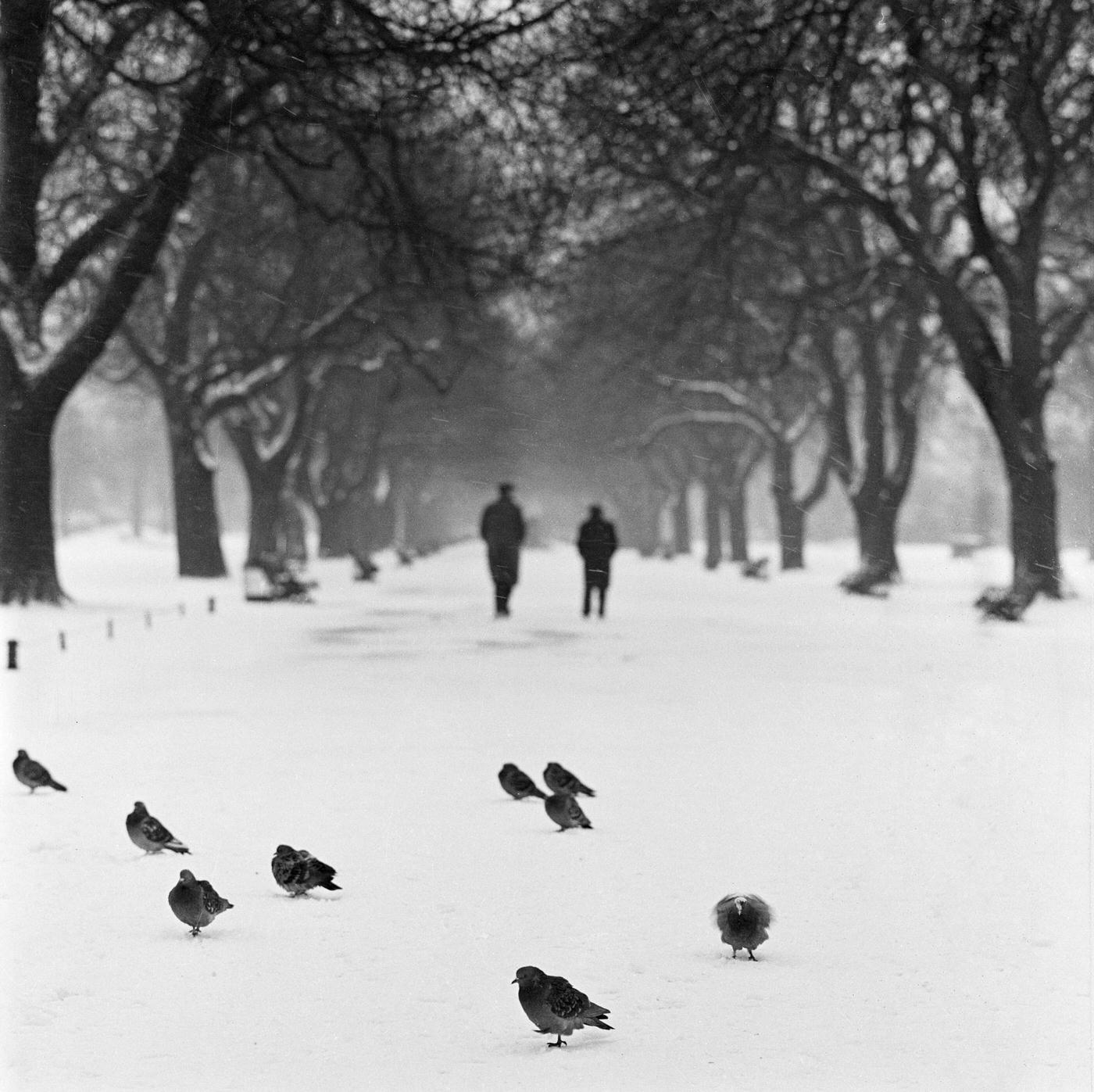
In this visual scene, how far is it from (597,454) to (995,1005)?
69880 mm

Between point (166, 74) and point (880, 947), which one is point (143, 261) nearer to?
point (166, 74)

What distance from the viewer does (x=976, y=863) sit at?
7895 mm

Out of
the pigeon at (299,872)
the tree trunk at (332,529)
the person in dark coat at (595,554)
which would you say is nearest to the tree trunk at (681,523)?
the tree trunk at (332,529)

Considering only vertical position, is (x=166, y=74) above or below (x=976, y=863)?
above

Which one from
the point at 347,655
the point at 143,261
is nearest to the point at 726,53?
the point at 347,655

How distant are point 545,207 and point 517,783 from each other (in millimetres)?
15017

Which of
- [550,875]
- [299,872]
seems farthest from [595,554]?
[299,872]

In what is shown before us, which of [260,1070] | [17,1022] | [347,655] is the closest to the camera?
[260,1070]

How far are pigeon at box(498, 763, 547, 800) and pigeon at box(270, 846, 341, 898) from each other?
227 centimetres

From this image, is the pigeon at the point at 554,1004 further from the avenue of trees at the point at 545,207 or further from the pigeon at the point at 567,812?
the avenue of trees at the point at 545,207

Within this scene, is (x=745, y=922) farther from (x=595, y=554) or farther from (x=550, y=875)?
(x=595, y=554)

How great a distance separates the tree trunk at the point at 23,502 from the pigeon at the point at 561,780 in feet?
50.9

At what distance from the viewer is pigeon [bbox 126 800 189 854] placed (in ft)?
24.6

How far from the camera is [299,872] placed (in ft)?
22.5
